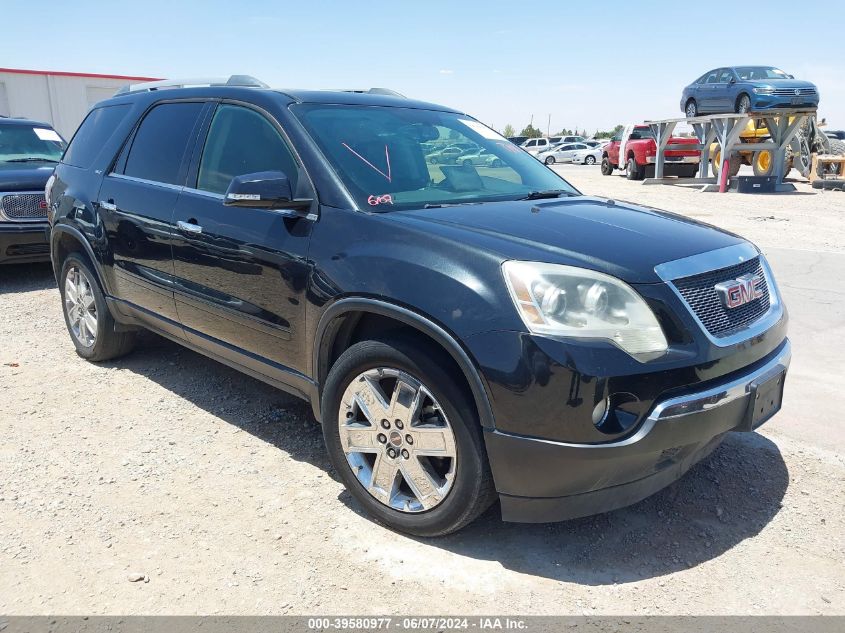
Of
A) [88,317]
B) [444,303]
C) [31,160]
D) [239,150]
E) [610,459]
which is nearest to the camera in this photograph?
[610,459]

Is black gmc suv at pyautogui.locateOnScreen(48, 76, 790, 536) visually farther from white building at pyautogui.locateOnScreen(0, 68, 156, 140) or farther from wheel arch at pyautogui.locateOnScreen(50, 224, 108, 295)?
white building at pyautogui.locateOnScreen(0, 68, 156, 140)

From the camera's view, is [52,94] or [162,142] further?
[52,94]

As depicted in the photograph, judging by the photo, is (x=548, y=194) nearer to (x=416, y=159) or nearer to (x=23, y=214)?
(x=416, y=159)

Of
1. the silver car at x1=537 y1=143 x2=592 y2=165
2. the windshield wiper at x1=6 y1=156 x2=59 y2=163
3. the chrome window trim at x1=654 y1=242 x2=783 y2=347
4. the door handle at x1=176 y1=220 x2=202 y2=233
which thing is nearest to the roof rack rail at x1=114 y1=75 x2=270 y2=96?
the door handle at x1=176 y1=220 x2=202 y2=233

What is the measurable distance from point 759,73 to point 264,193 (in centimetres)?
2121

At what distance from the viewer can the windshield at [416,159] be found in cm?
331

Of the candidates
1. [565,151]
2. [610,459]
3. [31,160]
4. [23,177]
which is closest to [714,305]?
[610,459]

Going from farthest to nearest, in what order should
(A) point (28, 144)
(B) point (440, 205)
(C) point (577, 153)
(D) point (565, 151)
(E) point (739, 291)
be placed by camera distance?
(D) point (565, 151) → (C) point (577, 153) → (A) point (28, 144) → (B) point (440, 205) → (E) point (739, 291)

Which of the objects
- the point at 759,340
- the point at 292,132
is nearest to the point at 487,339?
the point at 759,340

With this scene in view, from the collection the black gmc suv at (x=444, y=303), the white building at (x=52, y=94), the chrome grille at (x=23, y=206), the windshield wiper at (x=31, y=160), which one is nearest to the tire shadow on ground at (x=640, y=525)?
the black gmc suv at (x=444, y=303)

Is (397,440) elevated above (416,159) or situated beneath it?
situated beneath

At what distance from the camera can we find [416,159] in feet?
11.9

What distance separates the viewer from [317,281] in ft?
10.2

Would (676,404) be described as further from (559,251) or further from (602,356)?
(559,251)
